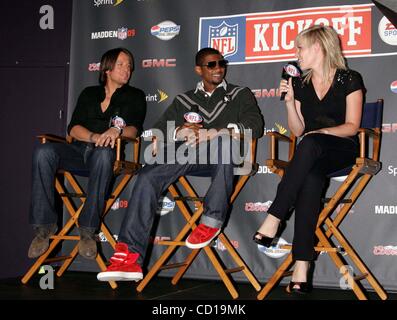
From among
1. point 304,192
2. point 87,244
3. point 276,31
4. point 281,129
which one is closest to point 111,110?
point 87,244

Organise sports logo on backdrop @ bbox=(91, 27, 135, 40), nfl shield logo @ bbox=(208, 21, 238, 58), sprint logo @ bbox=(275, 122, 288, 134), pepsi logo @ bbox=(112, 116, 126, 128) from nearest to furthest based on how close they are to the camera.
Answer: pepsi logo @ bbox=(112, 116, 126, 128), sprint logo @ bbox=(275, 122, 288, 134), nfl shield logo @ bbox=(208, 21, 238, 58), sports logo on backdrop @ bbox=(91, 27, 135, 40)

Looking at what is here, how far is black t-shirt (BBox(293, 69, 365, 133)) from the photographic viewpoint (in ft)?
10.4

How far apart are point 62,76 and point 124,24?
727 mm

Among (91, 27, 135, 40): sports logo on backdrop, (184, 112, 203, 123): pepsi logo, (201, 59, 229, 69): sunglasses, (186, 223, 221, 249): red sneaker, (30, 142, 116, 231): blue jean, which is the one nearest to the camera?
(186, 223, 221, 249): red sneaker

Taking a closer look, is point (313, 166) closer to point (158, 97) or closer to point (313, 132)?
point (313, 132)

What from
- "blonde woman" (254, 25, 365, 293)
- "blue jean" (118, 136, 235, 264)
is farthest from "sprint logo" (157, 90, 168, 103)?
"blonde woman" (254, 25, 365, 293)

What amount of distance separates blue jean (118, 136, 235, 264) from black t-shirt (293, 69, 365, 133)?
56cm

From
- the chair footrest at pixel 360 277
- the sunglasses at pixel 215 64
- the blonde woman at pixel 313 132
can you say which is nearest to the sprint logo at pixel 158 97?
the sunglasses at pixel 215 64

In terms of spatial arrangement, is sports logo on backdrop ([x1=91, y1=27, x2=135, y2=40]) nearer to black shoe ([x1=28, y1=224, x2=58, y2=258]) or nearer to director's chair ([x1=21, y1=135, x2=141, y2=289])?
director's chair ([x1=21, y1=135, x2=141, y2=289])

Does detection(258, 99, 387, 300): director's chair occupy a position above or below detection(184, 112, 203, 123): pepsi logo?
below

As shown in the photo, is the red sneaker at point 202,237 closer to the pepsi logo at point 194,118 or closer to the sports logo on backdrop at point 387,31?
the pepsi logo at point 194,118

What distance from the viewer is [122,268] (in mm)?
2969

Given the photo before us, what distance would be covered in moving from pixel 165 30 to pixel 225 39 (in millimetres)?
485

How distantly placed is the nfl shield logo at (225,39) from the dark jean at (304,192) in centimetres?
144
